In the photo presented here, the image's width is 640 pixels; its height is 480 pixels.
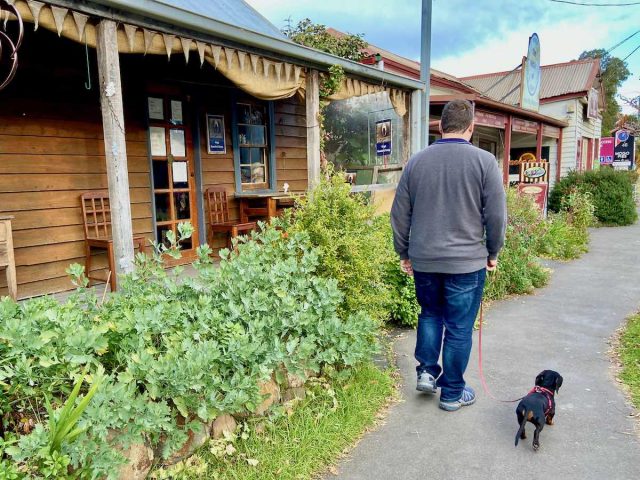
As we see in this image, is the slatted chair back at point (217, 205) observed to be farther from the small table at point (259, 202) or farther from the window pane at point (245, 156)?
the window pane at point (245, 156)

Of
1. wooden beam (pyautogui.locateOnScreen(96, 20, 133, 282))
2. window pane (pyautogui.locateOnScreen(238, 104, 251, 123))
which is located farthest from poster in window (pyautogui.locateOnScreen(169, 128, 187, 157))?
wooden beam (pyautogui.locateOnScreen(96, 20, 133, 282))

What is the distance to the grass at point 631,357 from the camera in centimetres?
331

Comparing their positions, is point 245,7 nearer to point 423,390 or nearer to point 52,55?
point 52,55

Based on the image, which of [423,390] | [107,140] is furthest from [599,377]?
[107,140]

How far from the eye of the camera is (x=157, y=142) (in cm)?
629

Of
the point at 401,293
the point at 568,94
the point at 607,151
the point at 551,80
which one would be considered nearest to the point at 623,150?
the point at 607,151

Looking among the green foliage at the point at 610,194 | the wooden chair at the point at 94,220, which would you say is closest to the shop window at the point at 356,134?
the green foliage at the point at 610,194

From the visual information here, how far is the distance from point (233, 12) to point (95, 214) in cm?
318

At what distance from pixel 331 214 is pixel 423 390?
139 centimetres

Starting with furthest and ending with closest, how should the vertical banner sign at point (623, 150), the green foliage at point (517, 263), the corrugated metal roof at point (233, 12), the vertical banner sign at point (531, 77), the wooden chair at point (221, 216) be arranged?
the vertical banner sign at point (623, 150) → the vertical banner sign at point (531, 77) → the wooden chair at point (221, 216) → the green foliage at point (517, 263) → the corrugated metal roof at point (233, 12)

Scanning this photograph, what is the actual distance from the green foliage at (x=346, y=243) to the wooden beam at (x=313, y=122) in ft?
7.60

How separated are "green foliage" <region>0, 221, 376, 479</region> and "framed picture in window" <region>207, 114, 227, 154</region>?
4.00 metres

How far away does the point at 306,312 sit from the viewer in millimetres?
2943

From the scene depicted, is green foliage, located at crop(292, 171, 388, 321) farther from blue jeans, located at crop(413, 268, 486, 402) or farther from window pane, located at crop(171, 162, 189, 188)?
window pane, located at crop(171, 162, 189, 188)
